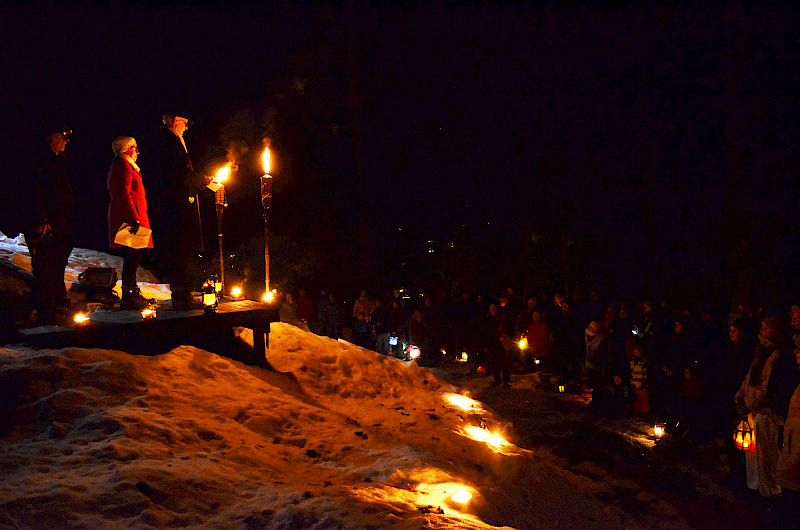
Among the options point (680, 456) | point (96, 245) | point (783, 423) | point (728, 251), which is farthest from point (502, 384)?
point (96, 245)

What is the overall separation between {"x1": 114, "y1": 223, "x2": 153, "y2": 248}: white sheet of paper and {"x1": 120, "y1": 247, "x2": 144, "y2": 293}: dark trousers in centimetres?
51

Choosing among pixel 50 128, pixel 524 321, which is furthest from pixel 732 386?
pixel 50 128

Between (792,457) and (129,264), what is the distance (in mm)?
8637

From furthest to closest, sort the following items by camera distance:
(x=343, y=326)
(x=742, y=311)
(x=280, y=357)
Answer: (x=343, y=326) → (x=742, y=311) → (x=280, y=357)

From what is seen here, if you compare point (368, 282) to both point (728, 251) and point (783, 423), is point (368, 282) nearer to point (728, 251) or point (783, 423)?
point (728, 251)

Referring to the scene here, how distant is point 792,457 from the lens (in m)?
5.69

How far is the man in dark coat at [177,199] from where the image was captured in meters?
6.20

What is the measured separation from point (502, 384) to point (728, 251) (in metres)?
9.55

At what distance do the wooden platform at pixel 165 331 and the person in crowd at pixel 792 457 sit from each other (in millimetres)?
6733

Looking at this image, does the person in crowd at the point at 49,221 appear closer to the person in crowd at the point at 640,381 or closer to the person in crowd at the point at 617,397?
the person in crowd at the point at 617,397

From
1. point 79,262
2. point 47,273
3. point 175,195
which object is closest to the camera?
point 175,195

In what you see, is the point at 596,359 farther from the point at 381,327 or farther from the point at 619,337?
the point at 381,327

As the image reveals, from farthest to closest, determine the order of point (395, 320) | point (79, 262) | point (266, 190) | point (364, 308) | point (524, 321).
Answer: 1. point (364, 308)
2. point (395, 320)
3. point (524, 321)
4. point (79, 262)
5. point (266, 190)

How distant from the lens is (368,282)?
1967 cm
